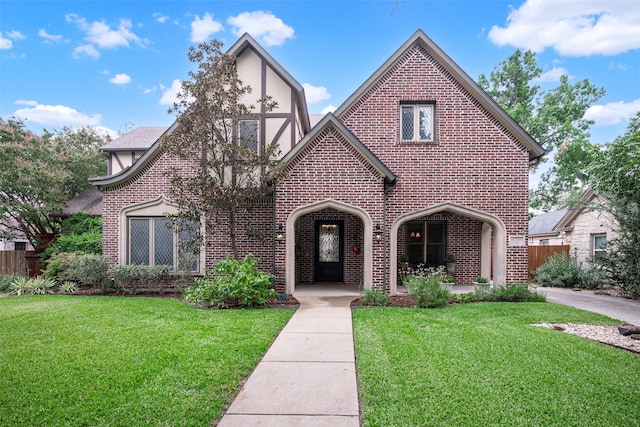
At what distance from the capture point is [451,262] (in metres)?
11.8

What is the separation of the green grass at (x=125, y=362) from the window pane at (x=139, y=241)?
10.8 ft

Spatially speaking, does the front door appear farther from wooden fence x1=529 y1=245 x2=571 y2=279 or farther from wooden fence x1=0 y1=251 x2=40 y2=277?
wooden fence x1=0 y1=251 x2=40 y2=277

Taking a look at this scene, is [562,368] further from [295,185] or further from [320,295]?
[295,185]

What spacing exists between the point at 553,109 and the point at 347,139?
2190cm

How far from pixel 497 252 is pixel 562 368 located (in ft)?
20.1

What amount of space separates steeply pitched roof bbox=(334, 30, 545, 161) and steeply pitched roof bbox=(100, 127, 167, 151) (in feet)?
31.7

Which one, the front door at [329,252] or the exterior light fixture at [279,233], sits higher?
the exterior light fixture at [279,233]

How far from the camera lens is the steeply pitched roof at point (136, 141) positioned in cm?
1511

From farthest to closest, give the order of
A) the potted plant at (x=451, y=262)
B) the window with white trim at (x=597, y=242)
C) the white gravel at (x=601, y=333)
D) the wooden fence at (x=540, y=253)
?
the wooden fence at (x=540, y=253)
the window with white trim at (x=597, y=242)
the potted plant at (x=451, y=262)
the white gravel at (x=601, y=333)

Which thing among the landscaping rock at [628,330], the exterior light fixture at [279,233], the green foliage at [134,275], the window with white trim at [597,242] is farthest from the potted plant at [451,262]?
the green foliage at [134,275]

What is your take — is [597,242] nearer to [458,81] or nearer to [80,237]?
[458,81]

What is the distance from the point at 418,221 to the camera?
484 inches

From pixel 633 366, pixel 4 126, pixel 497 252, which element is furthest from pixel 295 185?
pixel 4 126

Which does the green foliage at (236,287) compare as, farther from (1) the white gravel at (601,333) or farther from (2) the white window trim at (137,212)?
(1) the white gravel at (601,333)
